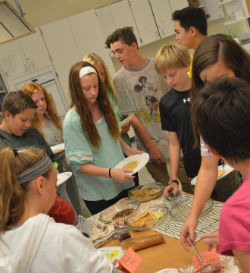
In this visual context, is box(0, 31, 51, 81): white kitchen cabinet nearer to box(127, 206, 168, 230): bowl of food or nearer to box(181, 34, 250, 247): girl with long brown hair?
box(127, 206, 168, 230): bowl of food

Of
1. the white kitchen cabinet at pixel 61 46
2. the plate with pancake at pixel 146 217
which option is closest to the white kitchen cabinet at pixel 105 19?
the white kitchen cabinet at pixel 61 46

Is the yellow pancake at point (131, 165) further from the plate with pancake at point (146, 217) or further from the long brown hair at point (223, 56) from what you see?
the long brown hair at point (223, 56)

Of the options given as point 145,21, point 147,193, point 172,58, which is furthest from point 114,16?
point 147,193

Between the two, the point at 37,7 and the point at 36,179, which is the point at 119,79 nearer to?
the point at 36,179

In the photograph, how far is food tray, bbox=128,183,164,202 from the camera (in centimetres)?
201

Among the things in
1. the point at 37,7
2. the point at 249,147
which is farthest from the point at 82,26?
the point at 249,147

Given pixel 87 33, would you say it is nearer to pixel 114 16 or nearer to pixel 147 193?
pixel 114 16

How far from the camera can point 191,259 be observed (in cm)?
139

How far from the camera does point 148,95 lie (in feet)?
9.18

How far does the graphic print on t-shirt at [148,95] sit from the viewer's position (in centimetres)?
279

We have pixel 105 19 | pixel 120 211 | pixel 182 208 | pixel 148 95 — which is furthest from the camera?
pixel 105 19

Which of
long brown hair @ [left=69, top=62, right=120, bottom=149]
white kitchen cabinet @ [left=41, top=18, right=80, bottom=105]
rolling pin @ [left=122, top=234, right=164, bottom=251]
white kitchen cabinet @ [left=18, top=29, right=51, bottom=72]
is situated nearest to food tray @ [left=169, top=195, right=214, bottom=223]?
rolling pin @ [left=122, top=234, right=164, bottom=251]

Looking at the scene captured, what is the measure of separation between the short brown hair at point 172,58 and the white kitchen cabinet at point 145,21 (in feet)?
16.4

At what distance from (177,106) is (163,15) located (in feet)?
17.6
